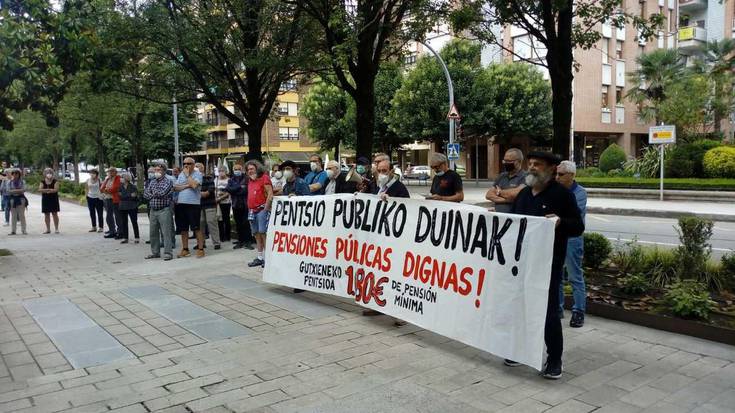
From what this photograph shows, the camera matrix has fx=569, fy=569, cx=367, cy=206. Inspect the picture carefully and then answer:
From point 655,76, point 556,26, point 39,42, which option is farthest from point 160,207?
point 655,76

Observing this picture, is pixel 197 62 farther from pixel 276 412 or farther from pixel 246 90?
pixel 276 412

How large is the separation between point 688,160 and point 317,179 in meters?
20.6

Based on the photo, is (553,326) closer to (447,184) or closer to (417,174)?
(447,184)

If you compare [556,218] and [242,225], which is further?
[242,225]

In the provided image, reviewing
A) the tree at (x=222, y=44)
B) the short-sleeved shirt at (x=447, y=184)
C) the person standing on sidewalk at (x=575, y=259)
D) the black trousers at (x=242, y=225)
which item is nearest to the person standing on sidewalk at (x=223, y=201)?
the black trousers at (x=242, y=225)

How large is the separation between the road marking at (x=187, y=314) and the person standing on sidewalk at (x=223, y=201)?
444 cm

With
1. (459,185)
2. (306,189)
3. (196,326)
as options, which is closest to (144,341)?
(196,326)

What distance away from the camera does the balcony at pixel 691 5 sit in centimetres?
4662

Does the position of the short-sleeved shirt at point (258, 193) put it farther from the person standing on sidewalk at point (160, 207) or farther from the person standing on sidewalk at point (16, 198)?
the person standing on sidewalk at point (16, 198)

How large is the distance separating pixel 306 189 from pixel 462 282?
5298mm

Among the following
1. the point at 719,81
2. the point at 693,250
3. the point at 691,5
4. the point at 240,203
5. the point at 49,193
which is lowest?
the point at 693,250

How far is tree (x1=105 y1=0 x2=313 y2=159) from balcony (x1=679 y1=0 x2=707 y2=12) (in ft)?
146

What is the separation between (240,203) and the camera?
12.0 m

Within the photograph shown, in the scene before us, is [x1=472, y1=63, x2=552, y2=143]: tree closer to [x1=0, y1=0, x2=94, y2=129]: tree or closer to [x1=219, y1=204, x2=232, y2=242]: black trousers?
[x1=219, y1=204, x2=232, y2=242]: black trousers
